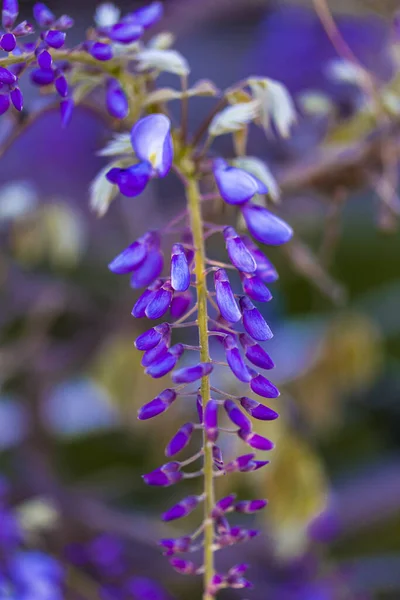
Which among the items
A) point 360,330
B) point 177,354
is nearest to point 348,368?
point 360,330

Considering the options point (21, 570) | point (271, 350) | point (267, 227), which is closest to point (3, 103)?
point (267, 227)

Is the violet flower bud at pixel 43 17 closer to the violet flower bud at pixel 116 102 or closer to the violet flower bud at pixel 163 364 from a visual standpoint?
the violet flower bud at pixel 116 102

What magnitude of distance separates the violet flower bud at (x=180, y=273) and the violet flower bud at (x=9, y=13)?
0.35 ft

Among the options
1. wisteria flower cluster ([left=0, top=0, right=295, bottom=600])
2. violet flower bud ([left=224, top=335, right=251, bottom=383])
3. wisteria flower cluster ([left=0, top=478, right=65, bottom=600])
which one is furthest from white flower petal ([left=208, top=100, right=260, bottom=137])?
wisteria flower cluster ([left=0, top=478, right=65, bottom=600])

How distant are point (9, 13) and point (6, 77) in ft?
0.13

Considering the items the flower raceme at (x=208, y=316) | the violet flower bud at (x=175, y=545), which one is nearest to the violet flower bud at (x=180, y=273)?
the flower raceme at (x=208, y=316)

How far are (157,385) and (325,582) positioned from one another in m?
0.25

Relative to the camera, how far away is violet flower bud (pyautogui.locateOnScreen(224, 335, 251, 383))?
0.81ft

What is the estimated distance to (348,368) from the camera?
814 millimetres

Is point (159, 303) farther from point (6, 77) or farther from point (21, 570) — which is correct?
point (21, 570)

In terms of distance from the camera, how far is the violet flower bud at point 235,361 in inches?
9.7

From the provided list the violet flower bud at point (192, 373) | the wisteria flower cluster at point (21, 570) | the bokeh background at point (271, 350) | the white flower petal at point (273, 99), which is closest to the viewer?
the violet flower bud at point (192, 373)

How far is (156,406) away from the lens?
0.84 ft

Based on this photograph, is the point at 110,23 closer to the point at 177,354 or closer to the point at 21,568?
the point at 177,354
